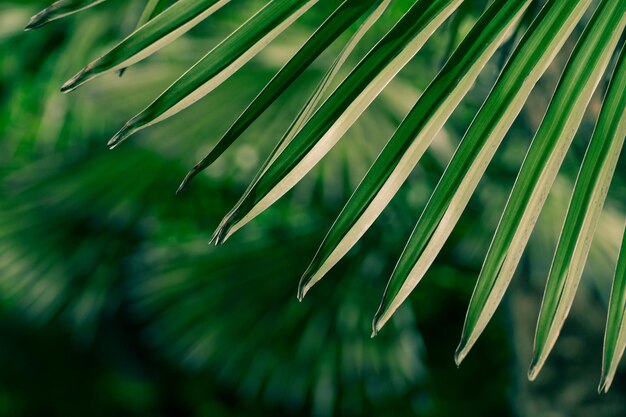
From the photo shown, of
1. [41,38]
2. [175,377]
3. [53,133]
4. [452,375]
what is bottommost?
[175,377]

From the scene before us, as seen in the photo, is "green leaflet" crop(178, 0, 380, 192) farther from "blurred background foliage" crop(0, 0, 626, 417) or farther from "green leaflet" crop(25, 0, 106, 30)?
"blurred background foliage" crop(0, 0, 626, 417)

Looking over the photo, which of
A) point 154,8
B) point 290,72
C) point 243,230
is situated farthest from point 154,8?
point 243,230

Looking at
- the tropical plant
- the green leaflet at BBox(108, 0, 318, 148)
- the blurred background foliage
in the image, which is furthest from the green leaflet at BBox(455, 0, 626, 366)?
the blurred background foliage

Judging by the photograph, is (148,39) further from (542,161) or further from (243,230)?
(243,230)

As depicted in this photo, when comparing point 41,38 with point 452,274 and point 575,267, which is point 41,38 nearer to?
point 575,267

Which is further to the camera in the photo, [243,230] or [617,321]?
[243,230]

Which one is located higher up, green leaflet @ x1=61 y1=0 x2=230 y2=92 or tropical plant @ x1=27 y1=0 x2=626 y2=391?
green leaflet @ x1=61 y1=0 x2=230 y2=92

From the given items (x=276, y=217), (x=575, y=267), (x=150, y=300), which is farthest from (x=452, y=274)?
(x=575, y=267)
